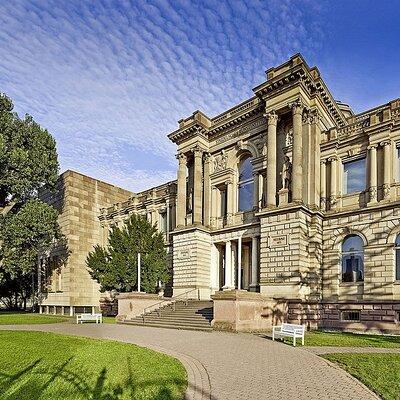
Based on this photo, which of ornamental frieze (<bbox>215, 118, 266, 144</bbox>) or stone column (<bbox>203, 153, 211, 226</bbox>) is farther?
stone column (<bbox>203, 153, 211, 226</bbox>)

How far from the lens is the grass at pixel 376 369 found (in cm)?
789

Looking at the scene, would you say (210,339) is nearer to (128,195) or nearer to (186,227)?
(186,227)

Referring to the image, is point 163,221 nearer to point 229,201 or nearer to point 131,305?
point 229,201

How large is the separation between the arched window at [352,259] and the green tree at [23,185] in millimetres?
23649

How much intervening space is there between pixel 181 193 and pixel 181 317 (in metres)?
12.4

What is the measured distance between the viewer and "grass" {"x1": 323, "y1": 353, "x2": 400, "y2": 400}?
789 cm

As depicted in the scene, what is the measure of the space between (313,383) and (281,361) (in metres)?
2.46

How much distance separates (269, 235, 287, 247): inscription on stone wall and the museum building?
0.21 feet

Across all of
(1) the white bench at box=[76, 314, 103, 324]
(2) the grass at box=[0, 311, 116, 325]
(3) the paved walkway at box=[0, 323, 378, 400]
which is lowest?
(2) the grass at box=[0, 311, 116, 325]

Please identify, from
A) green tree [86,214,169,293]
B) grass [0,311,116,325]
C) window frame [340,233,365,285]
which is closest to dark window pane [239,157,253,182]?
green tree [86,214,169,293]

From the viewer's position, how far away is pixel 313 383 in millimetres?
8539

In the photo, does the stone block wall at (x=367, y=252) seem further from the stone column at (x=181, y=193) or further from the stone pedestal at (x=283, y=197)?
the stone column at (x=181, y=193)

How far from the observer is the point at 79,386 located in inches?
314

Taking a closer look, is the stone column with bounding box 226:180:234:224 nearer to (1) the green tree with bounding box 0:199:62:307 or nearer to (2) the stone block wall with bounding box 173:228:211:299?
(2) the stone block wall with bounding box 173:228:211:299
